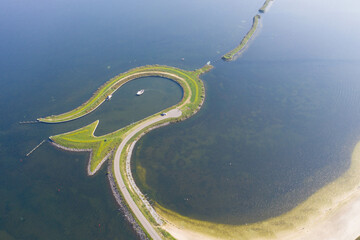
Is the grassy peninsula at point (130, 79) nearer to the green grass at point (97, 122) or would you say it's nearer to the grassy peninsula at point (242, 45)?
the green grass at point (97, 122)

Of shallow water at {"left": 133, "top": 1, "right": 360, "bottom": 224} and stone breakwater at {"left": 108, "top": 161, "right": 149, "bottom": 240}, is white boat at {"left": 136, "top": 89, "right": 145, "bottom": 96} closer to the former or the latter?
shallow water at {"left": 133, "top": 1, "right": 360, "bottom": 224}

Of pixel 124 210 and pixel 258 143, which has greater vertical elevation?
pixel 258 143

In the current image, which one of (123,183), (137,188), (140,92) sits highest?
(140,92)

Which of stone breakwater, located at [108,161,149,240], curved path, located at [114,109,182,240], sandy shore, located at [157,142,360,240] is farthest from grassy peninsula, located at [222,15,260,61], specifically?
stone breakwater, located at [108,161,149,240]

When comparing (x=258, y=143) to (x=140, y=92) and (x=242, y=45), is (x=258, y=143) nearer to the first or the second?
(x=140, y=92)

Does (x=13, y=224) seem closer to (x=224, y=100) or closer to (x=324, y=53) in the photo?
(x=224, y=100)

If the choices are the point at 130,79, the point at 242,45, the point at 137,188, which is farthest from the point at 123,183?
the point at 242,45

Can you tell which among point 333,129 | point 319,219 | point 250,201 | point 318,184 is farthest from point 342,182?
point 250,201
